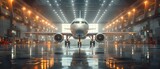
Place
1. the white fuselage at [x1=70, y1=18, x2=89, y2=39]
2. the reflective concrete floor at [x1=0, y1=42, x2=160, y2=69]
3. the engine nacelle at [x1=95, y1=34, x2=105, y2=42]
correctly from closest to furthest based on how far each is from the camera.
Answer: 1. the reflective concrete floor at [x1=0, y1=42, x2=160, y2=69]
2. the white fuselage at [x1=70, y1=18, x2=89, y2=39]
3. the engine nacelle at [x1=95, y1=34, x2=105, y2=42]

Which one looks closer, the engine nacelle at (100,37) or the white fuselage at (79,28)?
the white fuselage at (79,28)

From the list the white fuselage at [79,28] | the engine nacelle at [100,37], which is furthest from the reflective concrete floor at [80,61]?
the engine nacelle at [100,37]

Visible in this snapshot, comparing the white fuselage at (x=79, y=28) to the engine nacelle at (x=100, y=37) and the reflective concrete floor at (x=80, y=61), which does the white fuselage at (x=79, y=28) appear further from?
the reflective concrete floor at (x=80, y=61)

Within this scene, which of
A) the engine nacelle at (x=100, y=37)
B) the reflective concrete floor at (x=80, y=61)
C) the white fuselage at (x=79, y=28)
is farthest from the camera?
the engine nacelle at (x=100, y=37)

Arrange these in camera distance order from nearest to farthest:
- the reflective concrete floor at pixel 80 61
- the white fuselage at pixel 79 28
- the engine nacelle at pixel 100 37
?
1. the reflective concrete floor at pixel 80 61
2. the white fuselage at pixel 79 28
3. the engine nacelle at pixel 100 37

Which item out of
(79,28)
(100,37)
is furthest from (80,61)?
(100,37)

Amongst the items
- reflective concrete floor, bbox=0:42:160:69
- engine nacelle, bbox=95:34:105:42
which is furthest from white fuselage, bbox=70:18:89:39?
reflective concrete floor, bbox=0:42:160:69

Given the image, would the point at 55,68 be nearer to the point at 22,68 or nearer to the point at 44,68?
the point at 44,68

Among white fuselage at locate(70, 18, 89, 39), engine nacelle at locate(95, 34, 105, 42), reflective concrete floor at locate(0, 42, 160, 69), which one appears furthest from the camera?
engine nacelle at locate(95, 34, 105, 42)

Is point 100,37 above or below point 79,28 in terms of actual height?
below

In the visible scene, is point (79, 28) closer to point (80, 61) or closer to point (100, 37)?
point (100, 37)

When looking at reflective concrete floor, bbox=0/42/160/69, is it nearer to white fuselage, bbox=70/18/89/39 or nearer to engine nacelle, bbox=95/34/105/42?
white fuselage, bbox=70/18/89/39

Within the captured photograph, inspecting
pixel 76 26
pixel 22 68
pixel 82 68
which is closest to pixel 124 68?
pixel 82 68

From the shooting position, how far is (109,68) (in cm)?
920
